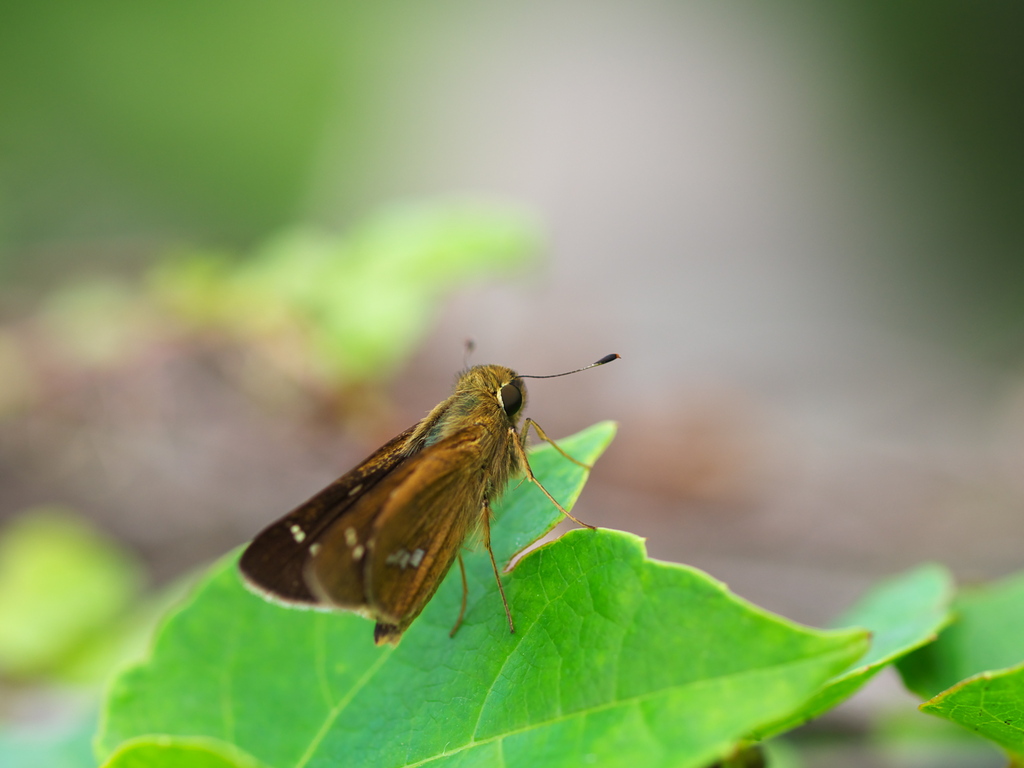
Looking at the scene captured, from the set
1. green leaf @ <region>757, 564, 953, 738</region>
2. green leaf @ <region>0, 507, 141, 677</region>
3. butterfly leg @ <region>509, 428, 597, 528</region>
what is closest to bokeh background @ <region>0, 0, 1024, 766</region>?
green leaf @ <region>0, 507, 141, 677</region>

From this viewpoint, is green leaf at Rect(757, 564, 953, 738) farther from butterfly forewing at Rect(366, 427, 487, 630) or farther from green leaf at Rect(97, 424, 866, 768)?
butterfly forewing at Rect(366, 427, 487, 630)

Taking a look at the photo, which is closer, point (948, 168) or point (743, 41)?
point (948, 168)

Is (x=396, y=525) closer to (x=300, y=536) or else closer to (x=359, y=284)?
(x=300, y=536)

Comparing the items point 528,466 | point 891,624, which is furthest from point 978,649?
point 528,466

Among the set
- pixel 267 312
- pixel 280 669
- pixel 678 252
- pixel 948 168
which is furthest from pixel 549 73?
pixel 280 669

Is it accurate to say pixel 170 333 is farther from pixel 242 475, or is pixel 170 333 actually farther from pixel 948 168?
pixel 948 168

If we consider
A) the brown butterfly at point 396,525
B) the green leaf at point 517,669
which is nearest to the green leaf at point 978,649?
the green leaf at point 517,669

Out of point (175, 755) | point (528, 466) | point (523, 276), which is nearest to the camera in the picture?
point (175, 755)
